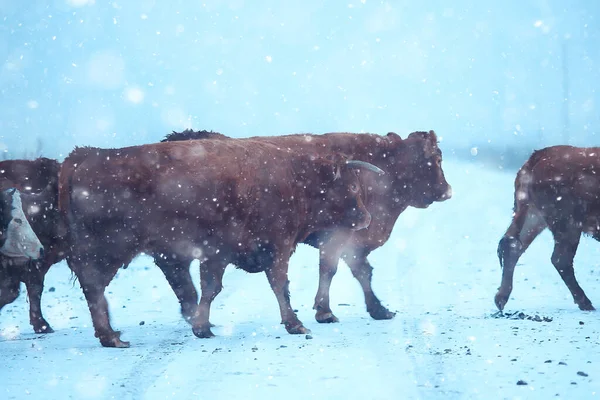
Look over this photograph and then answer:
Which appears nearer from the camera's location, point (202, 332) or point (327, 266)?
point (202, 332)

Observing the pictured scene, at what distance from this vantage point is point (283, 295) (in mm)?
8766

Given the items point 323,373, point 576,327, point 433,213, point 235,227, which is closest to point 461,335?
point 576,327

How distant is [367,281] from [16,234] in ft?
12.8

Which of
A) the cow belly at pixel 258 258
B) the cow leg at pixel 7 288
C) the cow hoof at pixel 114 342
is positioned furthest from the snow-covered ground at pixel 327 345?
the cow belly at pixel 258 258

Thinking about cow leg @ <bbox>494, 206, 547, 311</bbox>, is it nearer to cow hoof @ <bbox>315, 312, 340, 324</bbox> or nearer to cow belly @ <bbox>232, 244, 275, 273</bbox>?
cow hoof @ <bbox>315, 312, 340, 324</bbox>

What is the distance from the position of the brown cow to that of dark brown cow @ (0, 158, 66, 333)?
5.29 m

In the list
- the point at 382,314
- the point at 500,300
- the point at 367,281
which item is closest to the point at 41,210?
the point at 367,281

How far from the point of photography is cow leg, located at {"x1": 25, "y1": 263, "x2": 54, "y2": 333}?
9117mm

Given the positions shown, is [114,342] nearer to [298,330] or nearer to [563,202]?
[298,330]

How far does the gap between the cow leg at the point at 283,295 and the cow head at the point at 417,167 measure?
2.62 meters

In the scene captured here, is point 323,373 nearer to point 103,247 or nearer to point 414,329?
point 414,329

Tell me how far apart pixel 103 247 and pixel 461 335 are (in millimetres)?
3414

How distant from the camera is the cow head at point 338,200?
9836 mm

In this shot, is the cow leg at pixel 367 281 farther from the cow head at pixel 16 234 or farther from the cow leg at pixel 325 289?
the cow head at pixel 16 234
